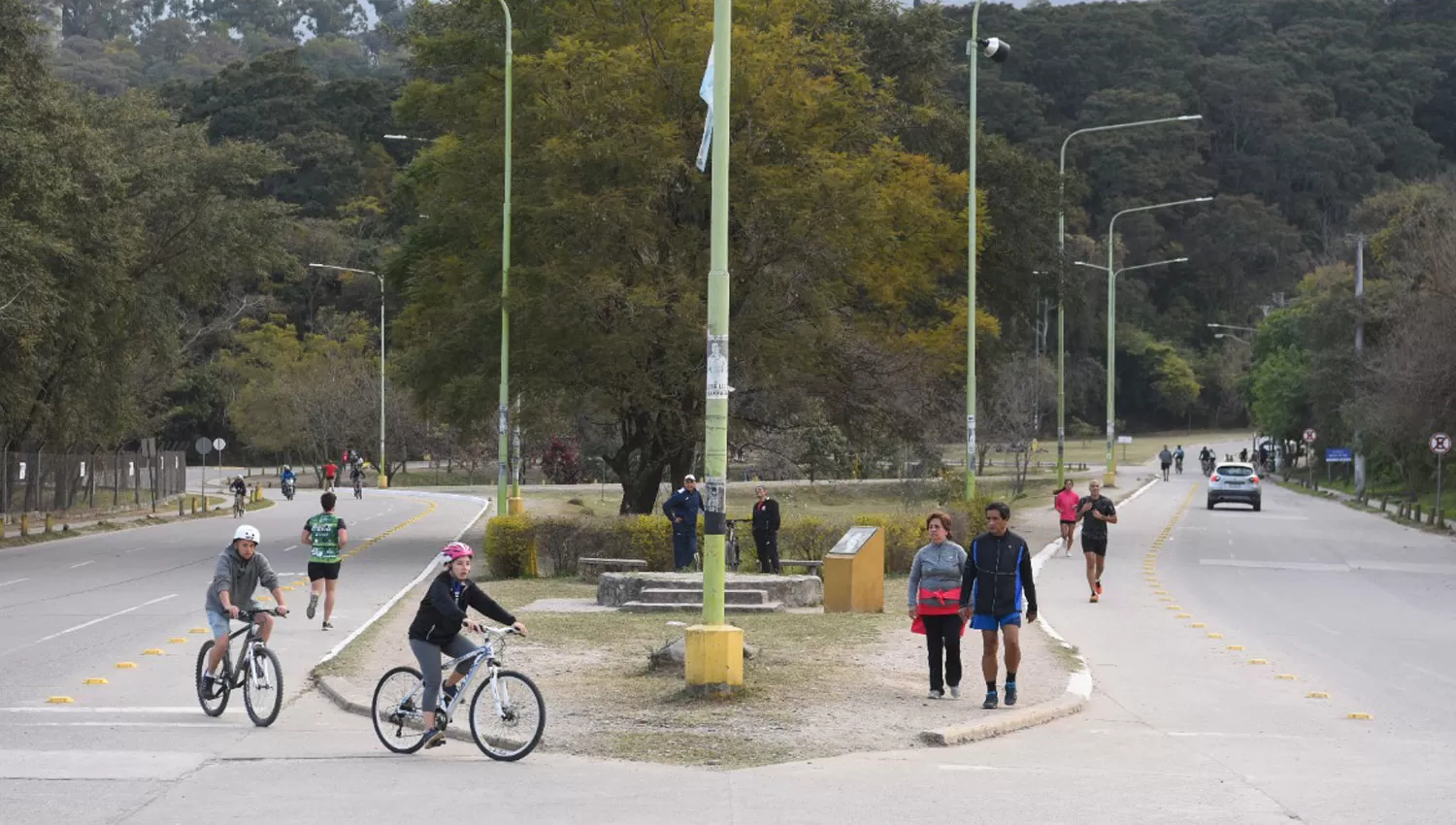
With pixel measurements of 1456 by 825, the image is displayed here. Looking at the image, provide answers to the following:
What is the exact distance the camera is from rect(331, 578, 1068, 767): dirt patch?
11570 millimetres

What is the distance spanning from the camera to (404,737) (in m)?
11.4

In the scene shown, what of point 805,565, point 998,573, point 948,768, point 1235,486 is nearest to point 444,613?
point 948,768

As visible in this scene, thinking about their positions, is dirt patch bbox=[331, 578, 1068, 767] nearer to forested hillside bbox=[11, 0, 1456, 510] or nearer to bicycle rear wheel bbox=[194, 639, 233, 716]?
bicycle rear wheel bbox=[194, 639, 233, 716]

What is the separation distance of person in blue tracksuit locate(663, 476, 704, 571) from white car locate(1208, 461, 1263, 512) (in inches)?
1320

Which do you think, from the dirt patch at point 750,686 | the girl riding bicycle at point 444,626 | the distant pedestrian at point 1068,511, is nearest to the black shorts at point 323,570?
the dirt patch at point 750,686

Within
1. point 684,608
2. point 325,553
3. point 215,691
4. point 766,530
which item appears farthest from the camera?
point 766,530

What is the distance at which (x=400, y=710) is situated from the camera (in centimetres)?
1127

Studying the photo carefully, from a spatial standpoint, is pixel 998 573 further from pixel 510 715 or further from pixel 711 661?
pixel 510 715

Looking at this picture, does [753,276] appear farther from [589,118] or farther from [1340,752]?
[1340,752]

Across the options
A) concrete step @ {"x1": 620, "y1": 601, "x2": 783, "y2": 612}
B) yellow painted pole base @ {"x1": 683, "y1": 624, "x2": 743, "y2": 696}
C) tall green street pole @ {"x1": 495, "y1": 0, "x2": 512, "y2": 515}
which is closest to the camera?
yellow painted pole base @ {"x1": 683, "y1": 624, "x2": 743, "y2": 696}

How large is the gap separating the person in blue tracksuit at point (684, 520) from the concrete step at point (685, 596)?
4346 millimetres

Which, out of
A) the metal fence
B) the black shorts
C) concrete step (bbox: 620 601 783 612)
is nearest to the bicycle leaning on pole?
the black shorts

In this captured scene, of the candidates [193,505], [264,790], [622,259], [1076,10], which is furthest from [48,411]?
[1076,10]

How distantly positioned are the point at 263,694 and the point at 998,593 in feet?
18.3
